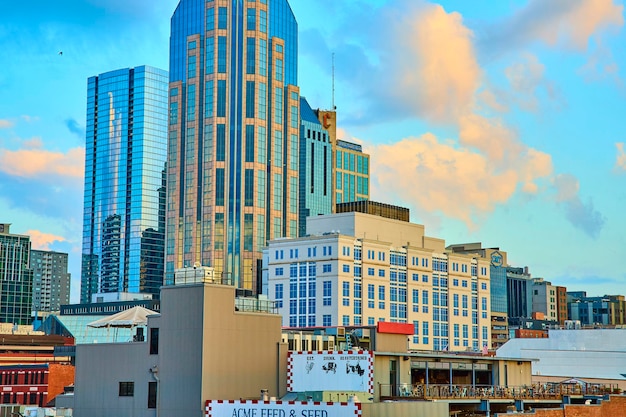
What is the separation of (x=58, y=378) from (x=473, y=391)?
81687 mm

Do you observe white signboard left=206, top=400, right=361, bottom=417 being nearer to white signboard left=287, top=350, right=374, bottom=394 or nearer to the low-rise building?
the low-rise building

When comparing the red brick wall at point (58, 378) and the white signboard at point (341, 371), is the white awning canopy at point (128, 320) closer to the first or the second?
the white signboard at point (341, 371)

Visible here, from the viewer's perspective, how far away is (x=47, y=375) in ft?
504

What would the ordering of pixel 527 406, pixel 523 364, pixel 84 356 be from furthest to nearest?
pixel 523 364 < pixel 527 406 < pixel 84 356

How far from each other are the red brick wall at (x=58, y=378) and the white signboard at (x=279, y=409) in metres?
80.2

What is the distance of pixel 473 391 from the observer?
94250 millimetres

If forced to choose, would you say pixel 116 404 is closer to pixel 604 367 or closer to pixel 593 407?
pixel 593 407

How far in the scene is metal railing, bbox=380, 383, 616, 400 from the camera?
88.8 metres

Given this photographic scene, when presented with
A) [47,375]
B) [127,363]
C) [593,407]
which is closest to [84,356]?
[127,363]

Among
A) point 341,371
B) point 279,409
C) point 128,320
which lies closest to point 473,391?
point 341,371

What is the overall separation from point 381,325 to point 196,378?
20939 millimetres

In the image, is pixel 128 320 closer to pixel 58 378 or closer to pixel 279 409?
pixel 279 409

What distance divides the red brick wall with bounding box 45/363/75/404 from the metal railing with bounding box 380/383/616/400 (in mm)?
78042

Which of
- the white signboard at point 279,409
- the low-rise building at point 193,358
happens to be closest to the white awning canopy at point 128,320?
the low-rise building at point 193,358
